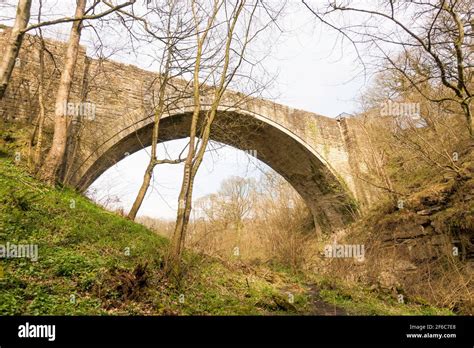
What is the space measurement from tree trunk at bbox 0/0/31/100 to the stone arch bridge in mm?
3475

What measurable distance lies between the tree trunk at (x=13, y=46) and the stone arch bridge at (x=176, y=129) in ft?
11.4

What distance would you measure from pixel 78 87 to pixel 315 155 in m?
9.09

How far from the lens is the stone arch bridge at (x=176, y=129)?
8.05 m

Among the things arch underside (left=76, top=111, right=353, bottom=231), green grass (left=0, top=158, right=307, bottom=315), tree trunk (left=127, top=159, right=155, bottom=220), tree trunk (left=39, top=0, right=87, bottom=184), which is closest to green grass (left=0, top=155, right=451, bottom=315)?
green grass (left=0, top=158, right=307, bottom=315)

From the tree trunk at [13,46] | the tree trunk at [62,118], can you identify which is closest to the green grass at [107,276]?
the tree trunk at [62,118]

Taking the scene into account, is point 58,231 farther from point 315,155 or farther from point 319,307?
point 315,155

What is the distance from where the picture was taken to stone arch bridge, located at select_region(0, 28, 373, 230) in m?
8.05

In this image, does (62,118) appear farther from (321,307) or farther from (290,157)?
(290,157)

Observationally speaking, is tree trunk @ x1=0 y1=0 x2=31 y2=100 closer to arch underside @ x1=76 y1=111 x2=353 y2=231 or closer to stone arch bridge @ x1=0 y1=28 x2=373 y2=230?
stone arch bridge @ x1=0 y1=28 x2=373 y2=230

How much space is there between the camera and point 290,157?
13984 mm

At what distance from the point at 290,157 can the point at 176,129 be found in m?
5.48

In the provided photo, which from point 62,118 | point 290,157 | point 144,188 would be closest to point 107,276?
point 144,188

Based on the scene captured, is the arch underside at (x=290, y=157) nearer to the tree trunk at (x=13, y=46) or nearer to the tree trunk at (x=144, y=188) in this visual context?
the tree trunk at (x=144, y=188)
